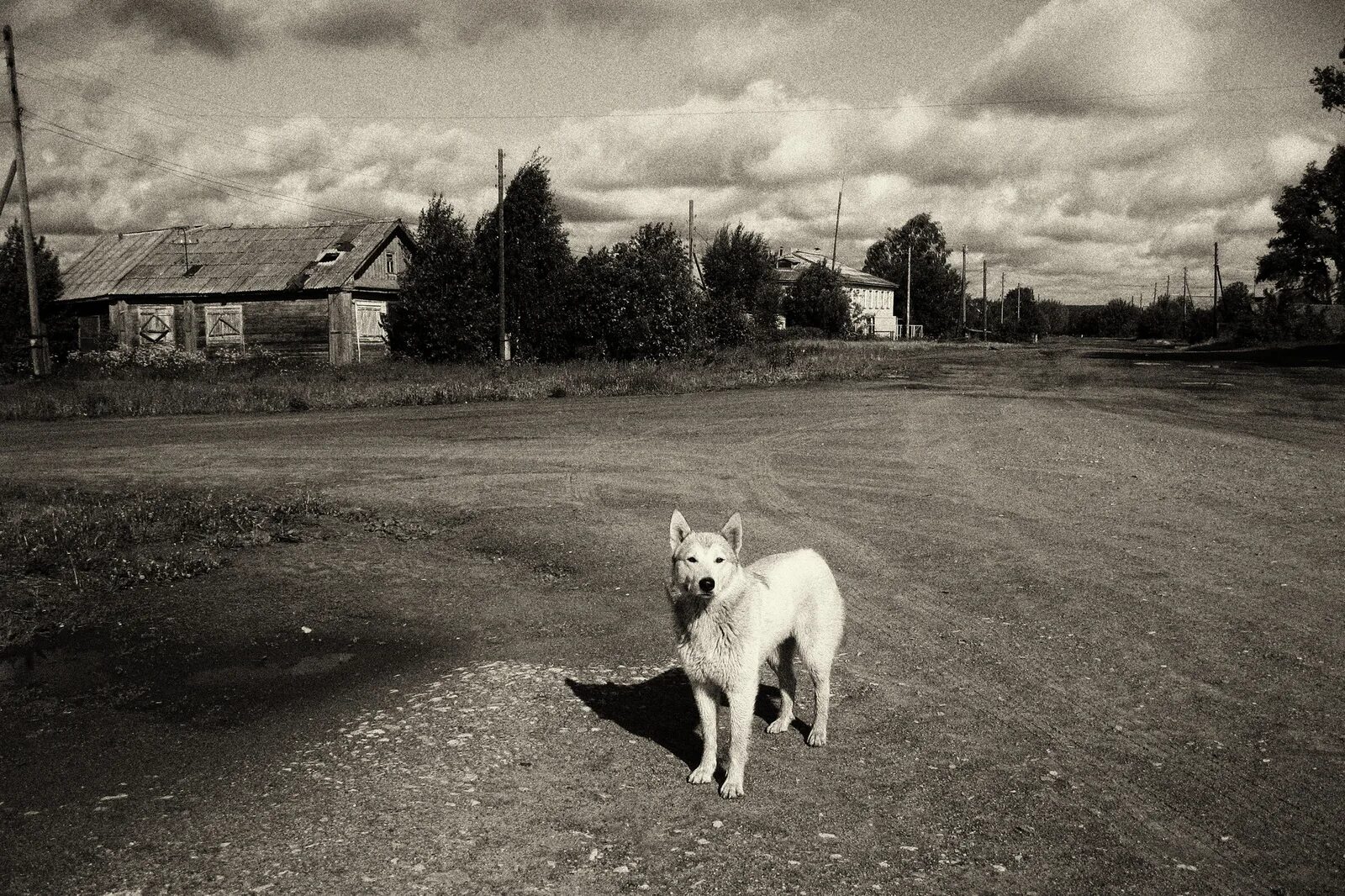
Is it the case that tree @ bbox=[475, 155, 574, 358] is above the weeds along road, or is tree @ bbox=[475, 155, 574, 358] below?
above

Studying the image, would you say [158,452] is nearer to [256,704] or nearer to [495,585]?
[495,585]

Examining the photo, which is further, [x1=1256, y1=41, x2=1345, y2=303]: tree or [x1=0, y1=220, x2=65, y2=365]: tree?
[x1=1256, y1=41, x2=1345, y2=303]: tree

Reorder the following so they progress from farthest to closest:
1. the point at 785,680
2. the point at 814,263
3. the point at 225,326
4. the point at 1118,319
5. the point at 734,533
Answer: the point at 1118,319, the point at 814,263, the point at 225,326, the point at 785,680, the point at 734,533

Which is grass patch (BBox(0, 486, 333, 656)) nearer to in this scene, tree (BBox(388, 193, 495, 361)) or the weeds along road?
the weeds along road

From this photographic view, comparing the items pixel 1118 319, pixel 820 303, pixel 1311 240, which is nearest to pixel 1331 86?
pixel 1311 240

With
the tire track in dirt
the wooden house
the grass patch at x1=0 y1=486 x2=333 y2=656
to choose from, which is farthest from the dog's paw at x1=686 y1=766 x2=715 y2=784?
the wooden house

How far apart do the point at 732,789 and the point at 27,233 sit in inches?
1377

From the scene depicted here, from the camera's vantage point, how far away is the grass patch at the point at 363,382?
23.6 meters

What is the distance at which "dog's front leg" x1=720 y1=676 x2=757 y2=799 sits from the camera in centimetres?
465

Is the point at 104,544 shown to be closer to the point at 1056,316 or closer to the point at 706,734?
the point at 706,734

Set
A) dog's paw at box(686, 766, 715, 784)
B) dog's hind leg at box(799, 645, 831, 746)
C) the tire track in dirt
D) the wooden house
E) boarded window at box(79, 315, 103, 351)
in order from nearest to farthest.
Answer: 1. the tire track in dirt
2. dog's paw at box(686, 766, 715, 784)
3. dog's hind leg at box(799, 645, 831, 746)
4. the wooden house
5. boarded window at box(79, 315, 103, 351)

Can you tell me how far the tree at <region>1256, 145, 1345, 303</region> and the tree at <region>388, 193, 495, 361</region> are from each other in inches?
1811

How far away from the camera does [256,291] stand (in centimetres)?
4228

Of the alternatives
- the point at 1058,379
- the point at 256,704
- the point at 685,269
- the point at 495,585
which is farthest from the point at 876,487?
the point at 685,269
